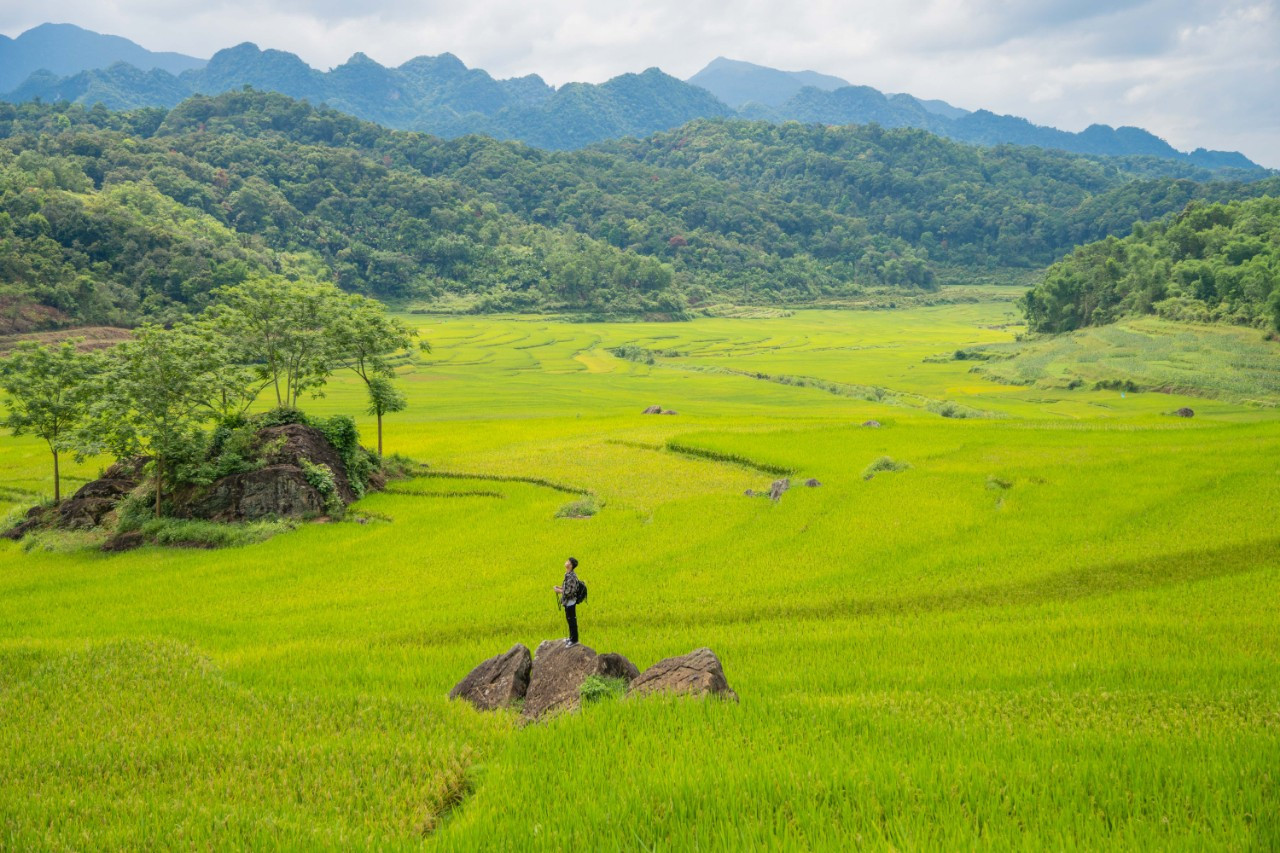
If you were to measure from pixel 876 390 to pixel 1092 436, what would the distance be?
95.9 feet

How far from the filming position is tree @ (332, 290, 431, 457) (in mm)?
32125

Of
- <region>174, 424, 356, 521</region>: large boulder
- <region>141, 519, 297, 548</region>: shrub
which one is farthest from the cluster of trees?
<region>141, 519, 297, 548</region>: shrub

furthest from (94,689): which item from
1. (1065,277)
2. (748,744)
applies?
(1065,277)

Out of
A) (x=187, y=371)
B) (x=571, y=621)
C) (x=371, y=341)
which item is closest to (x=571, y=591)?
(x=571, y=621)

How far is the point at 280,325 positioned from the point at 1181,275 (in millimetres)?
85224

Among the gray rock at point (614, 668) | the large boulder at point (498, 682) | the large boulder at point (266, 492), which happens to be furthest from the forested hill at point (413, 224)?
the gray rock at point (614, 668)

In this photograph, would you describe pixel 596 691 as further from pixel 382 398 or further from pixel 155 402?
pixel 382 398

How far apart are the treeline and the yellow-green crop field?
4709 cm

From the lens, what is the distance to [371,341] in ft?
Result: 107

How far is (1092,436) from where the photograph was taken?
1271 inches

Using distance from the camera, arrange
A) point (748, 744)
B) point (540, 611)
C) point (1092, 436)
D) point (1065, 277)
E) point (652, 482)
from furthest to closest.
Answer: point (1065, 277), point (1092, 436), point (652, 482), point (540, 611), point (748, 744)

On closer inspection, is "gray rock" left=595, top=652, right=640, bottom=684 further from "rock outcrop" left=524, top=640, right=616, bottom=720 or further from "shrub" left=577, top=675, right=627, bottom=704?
"shrub" left=577, top=675, right=627, bottom=704

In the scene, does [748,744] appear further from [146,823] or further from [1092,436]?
[1092,436]

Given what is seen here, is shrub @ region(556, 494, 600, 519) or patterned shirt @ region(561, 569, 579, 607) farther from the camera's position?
shrub @ region(556, 494, 600, 519)
